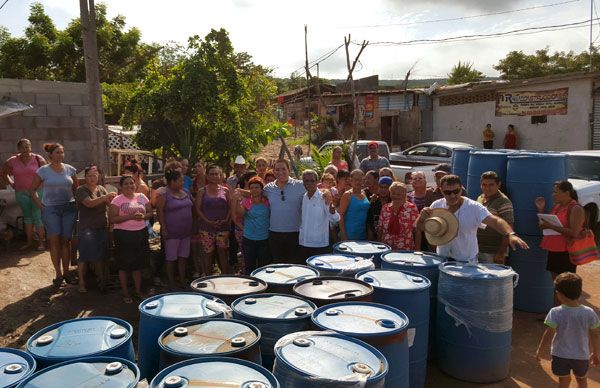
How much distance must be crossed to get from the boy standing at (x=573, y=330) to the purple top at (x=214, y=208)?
3.95m

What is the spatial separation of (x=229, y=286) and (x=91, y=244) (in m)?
3.02

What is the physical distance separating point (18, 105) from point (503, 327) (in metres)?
8.70

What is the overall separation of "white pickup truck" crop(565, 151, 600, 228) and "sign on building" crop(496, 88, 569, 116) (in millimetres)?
6896

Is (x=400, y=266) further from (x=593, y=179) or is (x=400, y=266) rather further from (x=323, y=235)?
(x=593, y=179)

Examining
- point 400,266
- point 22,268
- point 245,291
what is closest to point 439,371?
point 400,266

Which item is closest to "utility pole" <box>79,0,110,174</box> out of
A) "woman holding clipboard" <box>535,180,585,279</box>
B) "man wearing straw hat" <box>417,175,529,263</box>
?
"man wearing straw hat" <box>417,175,529,263</box>

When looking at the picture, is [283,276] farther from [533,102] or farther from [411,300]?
[533,102]

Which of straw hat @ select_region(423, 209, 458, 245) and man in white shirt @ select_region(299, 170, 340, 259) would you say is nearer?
straw hat @ select_region(423, 209, 458, 245)

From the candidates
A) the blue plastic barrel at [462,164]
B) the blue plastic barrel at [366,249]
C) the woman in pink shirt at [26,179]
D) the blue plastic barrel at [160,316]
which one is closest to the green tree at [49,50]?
the woman in pink shirt at [26,179]

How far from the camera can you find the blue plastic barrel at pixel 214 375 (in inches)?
84.1

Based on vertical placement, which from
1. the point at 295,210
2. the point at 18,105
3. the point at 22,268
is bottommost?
the point at 22,268

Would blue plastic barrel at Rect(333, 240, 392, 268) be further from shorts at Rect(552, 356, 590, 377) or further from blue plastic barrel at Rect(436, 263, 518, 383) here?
shorts at Rect(552, 356, 590, 377)

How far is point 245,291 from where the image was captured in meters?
3.48

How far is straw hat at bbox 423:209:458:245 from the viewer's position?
435cm
